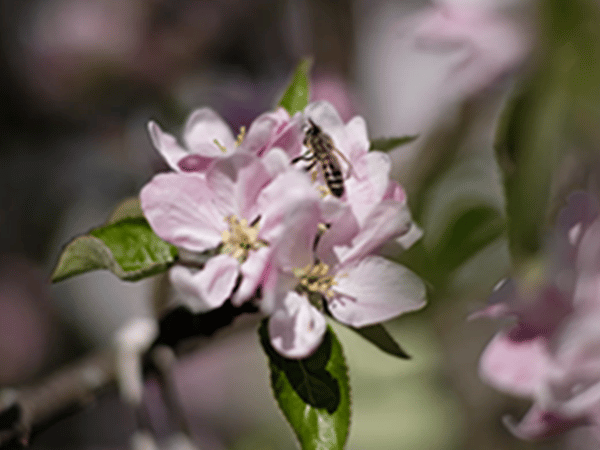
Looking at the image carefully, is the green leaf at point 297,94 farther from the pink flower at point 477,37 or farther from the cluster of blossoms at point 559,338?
the pink flower at point 477,37

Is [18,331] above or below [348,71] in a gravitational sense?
below

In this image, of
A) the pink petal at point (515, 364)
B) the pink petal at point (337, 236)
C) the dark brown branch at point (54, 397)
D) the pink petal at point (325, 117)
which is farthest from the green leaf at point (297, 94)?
the dark brown branch at point (54, 397)

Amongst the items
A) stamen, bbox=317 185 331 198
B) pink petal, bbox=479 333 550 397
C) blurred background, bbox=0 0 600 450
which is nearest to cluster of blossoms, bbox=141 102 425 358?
stamen, bbox=317 185 331 198

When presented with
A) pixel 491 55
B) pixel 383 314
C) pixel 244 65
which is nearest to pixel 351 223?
pixel 383 314

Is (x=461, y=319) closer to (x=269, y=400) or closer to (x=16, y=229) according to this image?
(x=269, y=400)

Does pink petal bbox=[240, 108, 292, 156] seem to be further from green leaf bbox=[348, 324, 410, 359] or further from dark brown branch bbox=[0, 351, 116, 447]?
dark brown branch bbox=[0, 351, 116, 447]

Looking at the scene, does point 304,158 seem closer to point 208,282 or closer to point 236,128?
point 208,282
